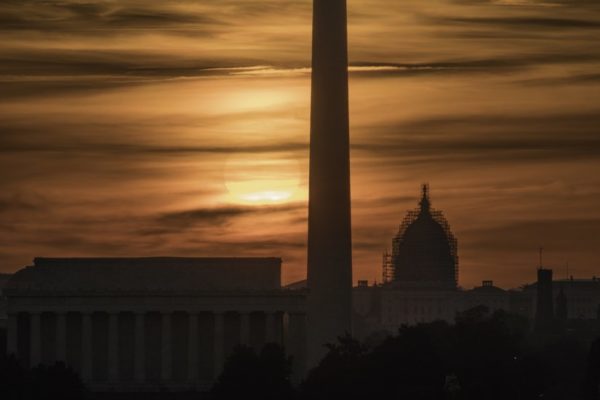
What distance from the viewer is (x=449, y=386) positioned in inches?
6348
